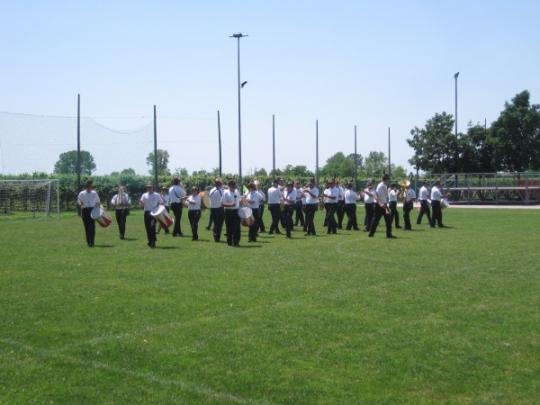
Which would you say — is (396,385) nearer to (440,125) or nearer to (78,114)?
(78,114)

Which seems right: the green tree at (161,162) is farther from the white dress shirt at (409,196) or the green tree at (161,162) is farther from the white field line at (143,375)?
the white field line at (143,375)

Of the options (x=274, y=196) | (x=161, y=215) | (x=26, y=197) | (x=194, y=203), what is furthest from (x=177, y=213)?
(x=26, y=197)

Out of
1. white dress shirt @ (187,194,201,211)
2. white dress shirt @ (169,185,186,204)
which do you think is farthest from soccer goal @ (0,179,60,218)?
white dress shirt @ (187,194,201,211)

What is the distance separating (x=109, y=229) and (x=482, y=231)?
46.8ft

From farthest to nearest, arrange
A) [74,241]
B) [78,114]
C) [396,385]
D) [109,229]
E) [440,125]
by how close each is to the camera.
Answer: [440,125], [78,114], [109,229], [74,241], [396,385]

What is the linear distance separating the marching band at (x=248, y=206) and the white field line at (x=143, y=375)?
11113 mm

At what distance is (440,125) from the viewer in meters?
59.7

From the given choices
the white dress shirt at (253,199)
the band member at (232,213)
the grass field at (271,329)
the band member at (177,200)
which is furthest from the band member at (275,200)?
the grass field at (271,329)

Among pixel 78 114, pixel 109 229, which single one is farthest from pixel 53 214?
pixel 109 229

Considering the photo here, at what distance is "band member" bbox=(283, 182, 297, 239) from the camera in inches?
882

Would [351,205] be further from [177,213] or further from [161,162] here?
[161,162]

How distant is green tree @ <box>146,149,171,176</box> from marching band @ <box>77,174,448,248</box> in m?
20.5

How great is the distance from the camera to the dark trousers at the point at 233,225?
18906mm

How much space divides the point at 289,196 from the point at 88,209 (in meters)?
7.55
